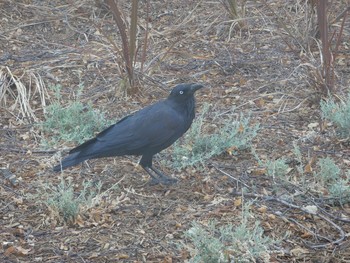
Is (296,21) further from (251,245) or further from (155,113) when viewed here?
(251,245)

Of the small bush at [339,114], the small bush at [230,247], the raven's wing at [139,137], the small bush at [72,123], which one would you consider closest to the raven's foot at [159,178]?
the raven's wing at [139,137]

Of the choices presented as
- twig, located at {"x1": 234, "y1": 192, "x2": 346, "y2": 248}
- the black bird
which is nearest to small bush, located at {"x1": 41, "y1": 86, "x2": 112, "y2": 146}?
the black bird

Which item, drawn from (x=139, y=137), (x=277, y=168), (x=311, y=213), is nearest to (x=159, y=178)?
(x=139, y=137)

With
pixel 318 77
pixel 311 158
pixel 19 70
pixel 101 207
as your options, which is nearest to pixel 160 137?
pixel 101 207

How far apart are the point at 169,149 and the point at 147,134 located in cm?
73

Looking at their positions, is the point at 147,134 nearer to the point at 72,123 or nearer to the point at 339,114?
the point at 72,123

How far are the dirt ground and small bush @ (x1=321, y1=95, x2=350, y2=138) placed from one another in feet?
0.25

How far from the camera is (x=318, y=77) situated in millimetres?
5453

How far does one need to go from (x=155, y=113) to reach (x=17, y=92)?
180 cm

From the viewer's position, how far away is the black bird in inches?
171

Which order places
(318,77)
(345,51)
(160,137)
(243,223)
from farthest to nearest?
1. (345,51)
2. (318,77)
3. (160,137)
4. (243,223)

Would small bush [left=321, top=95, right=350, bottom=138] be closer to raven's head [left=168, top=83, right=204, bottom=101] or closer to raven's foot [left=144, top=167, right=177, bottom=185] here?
raven's head [left=168, top=83, right=204, bottom=101]

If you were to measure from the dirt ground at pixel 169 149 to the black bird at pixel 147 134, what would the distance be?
0.22 metres

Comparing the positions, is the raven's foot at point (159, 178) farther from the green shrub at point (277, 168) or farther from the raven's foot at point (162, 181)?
the green shrub at point (277, 168)
